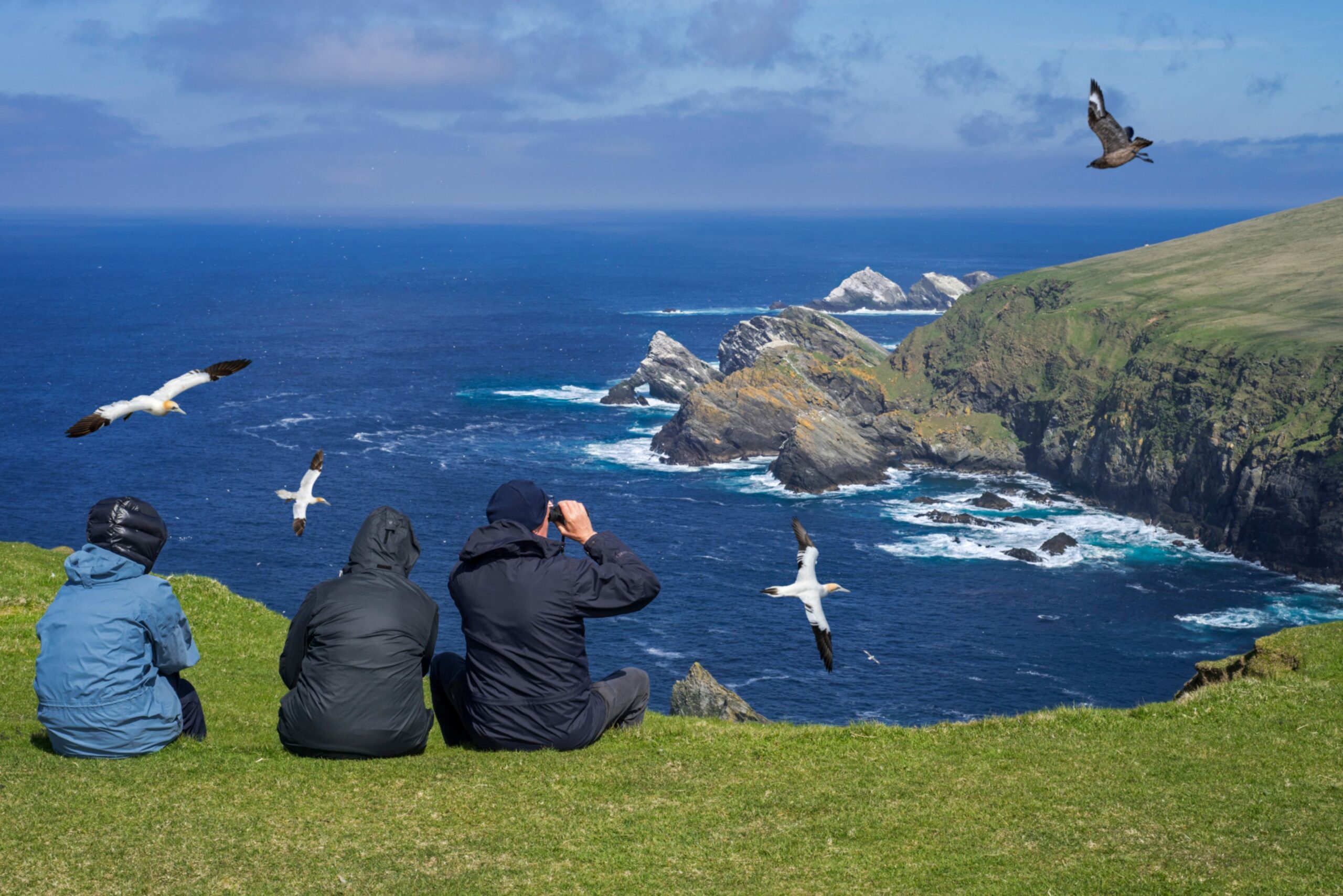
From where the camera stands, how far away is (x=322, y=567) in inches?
3541

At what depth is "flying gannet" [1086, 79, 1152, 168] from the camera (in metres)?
16.7

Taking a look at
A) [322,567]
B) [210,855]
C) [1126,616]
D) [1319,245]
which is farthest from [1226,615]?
[1319,245]

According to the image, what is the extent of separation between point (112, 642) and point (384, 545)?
3112mm

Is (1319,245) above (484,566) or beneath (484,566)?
above

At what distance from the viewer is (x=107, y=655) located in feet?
40.7

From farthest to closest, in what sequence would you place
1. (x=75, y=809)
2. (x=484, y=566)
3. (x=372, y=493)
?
(x=372, y=493) → (x=484, y=566) → (x=75, y=809)

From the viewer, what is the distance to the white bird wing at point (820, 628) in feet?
47.5

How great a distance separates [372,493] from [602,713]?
102m

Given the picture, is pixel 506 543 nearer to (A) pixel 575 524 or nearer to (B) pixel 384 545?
(A) pixel 575 524

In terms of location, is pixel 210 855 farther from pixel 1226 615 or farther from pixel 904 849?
pixel 1226 615

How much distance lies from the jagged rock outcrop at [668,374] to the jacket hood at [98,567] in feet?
505

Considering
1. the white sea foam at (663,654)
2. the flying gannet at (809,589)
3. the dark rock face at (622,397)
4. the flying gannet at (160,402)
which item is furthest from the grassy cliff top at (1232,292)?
the flying gannet at (160,402)

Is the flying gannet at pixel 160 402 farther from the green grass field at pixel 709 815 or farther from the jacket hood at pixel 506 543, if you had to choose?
the jacket hood at pixel 506 543

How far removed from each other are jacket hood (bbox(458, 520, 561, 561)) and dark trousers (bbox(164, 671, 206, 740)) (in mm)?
4304
